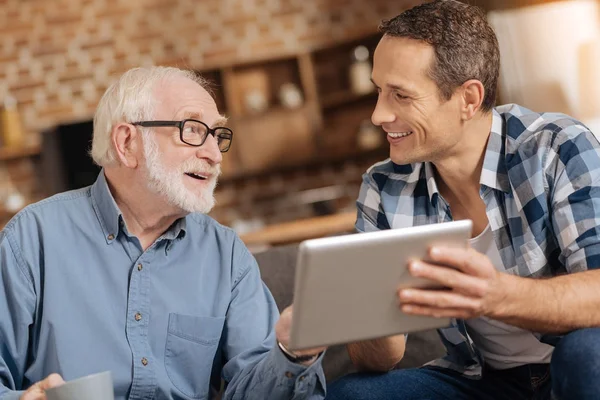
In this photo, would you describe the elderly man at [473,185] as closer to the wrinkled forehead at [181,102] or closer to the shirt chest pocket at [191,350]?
the shirt chest pocket at [191,350]

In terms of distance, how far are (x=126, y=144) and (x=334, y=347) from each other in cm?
79

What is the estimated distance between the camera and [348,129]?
5.70 meters

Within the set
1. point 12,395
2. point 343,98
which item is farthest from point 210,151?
point 343,98

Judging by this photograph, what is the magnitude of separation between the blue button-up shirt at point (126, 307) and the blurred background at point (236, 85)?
3.53 metres

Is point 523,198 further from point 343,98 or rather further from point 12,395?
point 343,98

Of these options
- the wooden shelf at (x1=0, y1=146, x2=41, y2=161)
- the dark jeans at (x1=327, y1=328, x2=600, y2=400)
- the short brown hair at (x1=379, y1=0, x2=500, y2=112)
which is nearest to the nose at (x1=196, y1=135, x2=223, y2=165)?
the short brown hair at (x1=379, y1=0, x2=500, y2=112)

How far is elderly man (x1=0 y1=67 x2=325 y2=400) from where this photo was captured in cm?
169

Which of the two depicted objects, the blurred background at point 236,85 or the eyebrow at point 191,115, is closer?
the eyebrow at point 191,115

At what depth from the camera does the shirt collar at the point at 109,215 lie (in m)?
1.80

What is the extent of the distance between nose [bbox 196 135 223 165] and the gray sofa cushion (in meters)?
0.43

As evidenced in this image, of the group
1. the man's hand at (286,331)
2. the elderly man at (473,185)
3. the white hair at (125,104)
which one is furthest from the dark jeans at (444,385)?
the white hair at (125,104)

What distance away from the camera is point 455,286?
131 centimetres

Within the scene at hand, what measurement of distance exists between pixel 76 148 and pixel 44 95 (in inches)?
23.0

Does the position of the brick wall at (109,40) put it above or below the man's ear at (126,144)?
above
